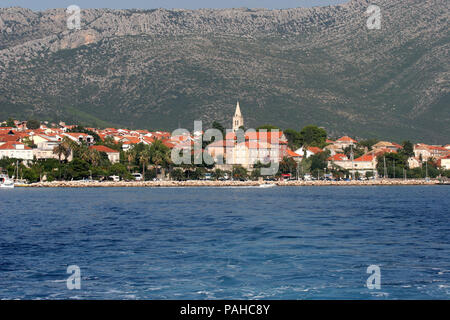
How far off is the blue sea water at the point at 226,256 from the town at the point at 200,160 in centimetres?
7147

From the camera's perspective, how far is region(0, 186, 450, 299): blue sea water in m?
18.0

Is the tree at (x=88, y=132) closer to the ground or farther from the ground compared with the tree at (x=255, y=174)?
farther from the ground

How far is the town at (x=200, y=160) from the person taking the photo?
111938 millimetres

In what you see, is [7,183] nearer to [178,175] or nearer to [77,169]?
[77,169]

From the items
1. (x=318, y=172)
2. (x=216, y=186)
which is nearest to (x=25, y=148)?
(x=216, y=186)

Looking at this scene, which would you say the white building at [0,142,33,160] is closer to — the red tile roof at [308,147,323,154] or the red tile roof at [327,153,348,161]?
the red tile roof at [308,147,323,154]

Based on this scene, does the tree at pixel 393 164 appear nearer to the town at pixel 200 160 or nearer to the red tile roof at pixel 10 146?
the town at pixel 200 160

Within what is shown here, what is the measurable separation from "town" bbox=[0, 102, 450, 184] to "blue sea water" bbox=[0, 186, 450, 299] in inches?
2814

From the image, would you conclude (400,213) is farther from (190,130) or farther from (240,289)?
(190,130)

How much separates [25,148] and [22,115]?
271 feet

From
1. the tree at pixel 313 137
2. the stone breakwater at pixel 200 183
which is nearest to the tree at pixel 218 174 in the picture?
the stone breakwater at pixel 200 183

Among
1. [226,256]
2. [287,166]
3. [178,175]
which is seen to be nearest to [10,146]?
[178,175]

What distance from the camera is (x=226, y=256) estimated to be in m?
24.3

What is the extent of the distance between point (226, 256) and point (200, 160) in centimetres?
9428
